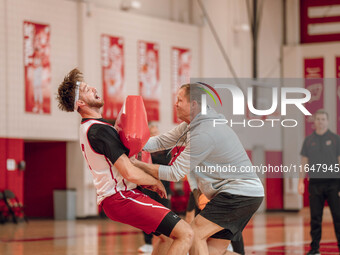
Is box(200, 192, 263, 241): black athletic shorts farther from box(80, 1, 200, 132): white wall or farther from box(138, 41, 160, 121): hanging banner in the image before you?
box(138, 41, 160, 121): hanging banner

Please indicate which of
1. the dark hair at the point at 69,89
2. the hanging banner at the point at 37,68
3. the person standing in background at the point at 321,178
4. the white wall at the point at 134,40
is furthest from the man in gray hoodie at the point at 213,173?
the white wall at the point at 134,40

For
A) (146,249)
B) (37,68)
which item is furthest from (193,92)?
(37,68)

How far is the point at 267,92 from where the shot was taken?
71.3 feet

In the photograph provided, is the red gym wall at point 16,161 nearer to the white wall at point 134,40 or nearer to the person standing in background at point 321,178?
the white wall at point 134,40

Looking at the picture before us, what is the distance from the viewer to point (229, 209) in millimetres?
5477

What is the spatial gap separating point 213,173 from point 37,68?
37.9 feet

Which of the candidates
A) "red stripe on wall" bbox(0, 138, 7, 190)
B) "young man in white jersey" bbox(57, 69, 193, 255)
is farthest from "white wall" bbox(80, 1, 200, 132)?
"young man in white jersey" bbox(57, 69, 193, 255)

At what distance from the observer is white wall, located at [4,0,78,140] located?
15781 millimetres

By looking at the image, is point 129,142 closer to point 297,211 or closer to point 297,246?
point 297,246

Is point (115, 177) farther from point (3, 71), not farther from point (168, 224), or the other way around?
point (3, 71)

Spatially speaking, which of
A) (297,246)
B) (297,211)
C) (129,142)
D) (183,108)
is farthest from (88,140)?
(297,211)

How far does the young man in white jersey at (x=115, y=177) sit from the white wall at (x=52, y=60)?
35.5 feet

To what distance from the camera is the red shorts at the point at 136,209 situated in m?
5.12

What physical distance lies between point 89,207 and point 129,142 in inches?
502
